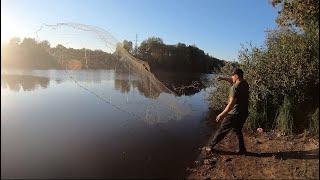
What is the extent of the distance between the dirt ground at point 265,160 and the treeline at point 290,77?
100 cm

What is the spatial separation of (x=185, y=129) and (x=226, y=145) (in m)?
3.71

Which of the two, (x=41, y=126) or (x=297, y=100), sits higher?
(x=297, y=100)

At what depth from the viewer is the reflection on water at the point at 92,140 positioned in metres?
9.12

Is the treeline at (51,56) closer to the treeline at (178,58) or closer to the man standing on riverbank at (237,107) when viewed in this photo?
the man standing on riverbank at (237,107)

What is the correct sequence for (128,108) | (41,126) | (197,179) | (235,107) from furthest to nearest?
1. (128,108)
2. (41,126)
3. (235,107)
4. (197,179)

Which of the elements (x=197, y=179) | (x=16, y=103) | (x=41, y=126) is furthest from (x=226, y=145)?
(x=16, y=103)

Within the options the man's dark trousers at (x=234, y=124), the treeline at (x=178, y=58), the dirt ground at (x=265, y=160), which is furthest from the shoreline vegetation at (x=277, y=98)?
the treeline at (x=178, y=58)

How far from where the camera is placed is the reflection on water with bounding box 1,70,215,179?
9.12 m

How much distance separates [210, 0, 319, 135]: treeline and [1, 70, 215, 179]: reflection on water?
2596 millimetres

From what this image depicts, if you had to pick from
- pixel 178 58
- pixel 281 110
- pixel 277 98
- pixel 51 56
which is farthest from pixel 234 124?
pixel 178 58

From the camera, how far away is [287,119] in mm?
11797

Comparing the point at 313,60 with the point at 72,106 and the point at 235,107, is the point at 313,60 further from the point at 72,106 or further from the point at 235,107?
the point at 72,106

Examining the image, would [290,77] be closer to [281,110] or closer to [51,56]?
[281,110]

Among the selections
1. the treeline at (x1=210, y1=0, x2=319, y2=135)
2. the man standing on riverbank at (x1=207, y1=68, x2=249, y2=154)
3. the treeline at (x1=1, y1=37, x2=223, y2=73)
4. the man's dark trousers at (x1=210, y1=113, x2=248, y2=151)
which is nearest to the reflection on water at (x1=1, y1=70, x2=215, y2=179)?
the treeline at (x1=1, y1=37, x2=223, y2=73)
